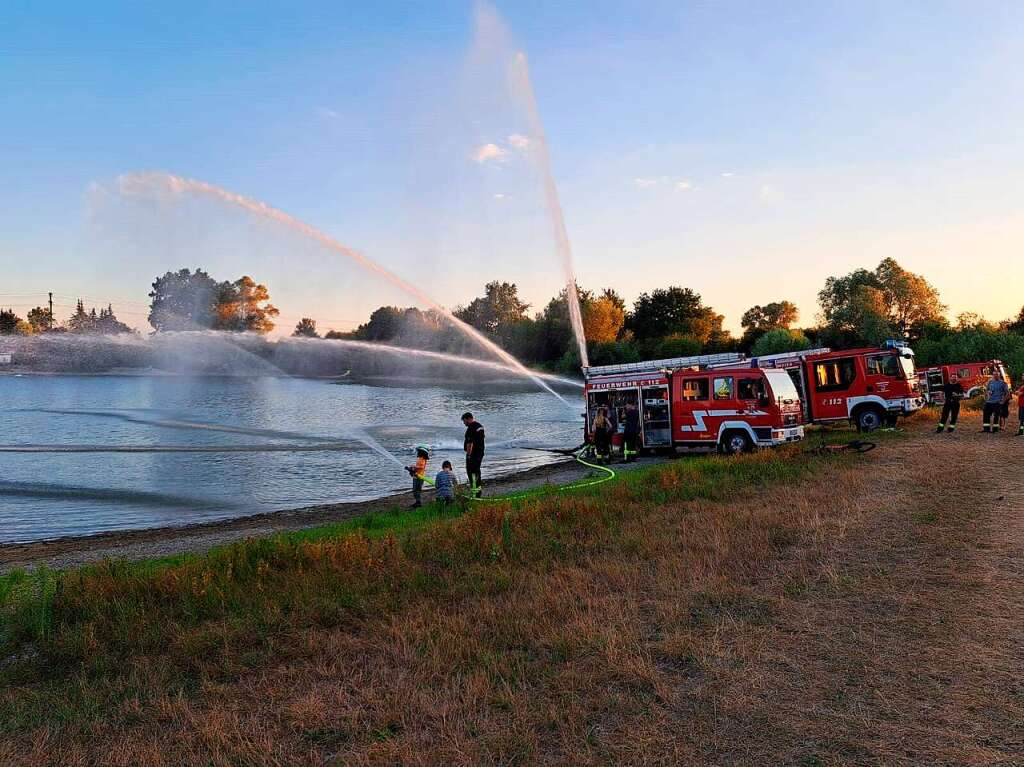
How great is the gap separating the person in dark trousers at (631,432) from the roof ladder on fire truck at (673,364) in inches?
61.0

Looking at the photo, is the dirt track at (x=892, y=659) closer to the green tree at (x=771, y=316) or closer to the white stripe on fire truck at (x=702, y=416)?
the white stripe on fire truck at (x=702, y=416)

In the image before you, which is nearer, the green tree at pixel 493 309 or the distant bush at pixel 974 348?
the distant bush at pixel 974 348

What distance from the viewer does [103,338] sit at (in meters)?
64.0

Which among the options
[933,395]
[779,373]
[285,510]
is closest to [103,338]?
[285,510]

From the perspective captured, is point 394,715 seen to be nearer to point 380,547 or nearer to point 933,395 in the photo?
point 380,547

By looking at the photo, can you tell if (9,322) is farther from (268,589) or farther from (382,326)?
(268,589)

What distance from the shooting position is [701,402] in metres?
22.4

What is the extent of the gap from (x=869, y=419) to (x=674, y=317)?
266 ft

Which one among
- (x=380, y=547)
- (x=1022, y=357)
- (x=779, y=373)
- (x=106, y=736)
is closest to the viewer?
(x=106, y=736)

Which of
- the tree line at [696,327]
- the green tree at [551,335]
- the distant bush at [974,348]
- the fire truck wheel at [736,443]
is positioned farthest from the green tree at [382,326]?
the fire truck wheel at [736,443]

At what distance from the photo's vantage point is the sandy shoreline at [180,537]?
1283 centimetres

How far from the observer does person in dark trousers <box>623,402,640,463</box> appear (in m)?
24.0

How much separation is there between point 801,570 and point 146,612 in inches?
286

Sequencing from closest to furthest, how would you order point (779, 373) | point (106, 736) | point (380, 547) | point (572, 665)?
point (106, 736) → point (572, 665) → point (380, 547) → point (779, 373)
